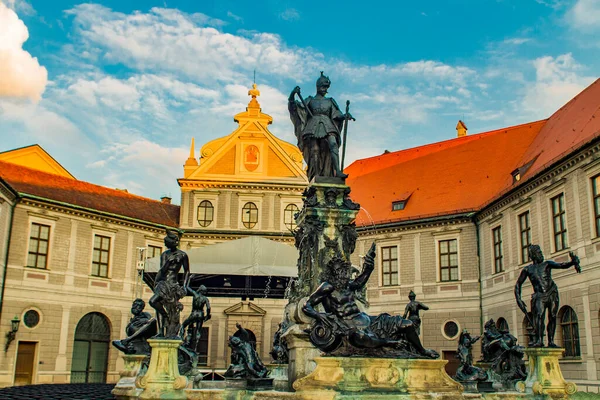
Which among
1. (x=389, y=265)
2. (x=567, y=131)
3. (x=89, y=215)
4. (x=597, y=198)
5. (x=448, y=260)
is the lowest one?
(x=389, y=265)

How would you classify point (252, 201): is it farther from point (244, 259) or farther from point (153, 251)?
point (244, 259)

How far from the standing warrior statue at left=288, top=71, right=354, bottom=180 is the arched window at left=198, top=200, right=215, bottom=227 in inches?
883

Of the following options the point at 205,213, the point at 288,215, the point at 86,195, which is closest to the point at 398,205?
the point at 288,215

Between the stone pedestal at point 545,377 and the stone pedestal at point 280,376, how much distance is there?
412 cm

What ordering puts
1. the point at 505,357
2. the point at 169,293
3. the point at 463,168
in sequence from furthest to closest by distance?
the point at 463,168 → the point at 505,357 → the point at 169,293

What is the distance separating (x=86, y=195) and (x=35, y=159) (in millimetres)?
5171

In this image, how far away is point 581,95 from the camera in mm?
27703

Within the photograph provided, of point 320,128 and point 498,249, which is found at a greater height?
point 320,128

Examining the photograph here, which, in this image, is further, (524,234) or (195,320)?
(524,234)

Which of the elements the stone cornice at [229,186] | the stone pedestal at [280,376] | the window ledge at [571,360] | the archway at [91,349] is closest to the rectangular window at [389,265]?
Answer: the stone cornice at [229,186]

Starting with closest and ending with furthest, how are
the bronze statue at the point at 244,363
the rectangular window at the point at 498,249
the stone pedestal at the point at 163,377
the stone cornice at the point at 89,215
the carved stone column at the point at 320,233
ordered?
the stone pedestal at the point at 163,377 < the carved stone column at the point at 320,233 < the bronze statue at the point at 244,363 < the rectangular window at the point at 498,249 < the stone cornice at the point at 89,215

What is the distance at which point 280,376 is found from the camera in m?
12.4

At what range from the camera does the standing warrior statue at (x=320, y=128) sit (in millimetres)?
13117

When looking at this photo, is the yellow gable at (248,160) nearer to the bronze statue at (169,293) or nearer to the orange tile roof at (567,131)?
the orange tile roof at (567,131)
